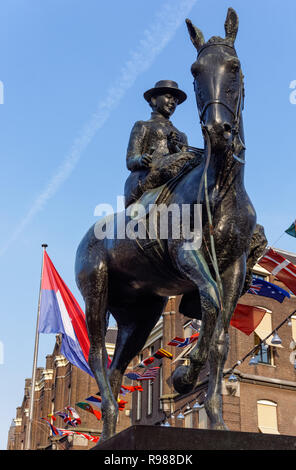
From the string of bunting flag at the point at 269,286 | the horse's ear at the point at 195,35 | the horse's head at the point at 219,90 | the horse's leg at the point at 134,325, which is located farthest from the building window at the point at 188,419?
the horse's head at the point at 219,90

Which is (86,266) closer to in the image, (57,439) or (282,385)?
(282,385)

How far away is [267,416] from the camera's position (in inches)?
1204

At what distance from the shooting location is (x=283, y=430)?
99.2 ft

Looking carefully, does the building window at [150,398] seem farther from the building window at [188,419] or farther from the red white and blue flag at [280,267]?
the red white and blue flag at [280,267]

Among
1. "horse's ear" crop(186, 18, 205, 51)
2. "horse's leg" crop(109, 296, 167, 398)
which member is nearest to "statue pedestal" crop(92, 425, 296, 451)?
"horse's leg" crop(109, 296, 167, 398)

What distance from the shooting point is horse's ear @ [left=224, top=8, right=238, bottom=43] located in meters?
4.50

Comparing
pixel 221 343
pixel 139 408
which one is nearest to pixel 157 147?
pixel 221 343

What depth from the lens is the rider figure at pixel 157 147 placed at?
5.00 meters

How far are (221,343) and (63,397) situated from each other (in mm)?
54021

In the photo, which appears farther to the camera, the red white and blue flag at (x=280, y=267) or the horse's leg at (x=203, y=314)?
the red white and blue flag at (x=280, y=267)

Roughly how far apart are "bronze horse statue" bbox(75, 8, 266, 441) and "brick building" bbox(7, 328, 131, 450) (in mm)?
40469

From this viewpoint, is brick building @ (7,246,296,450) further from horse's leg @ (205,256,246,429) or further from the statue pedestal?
the statue pedestal

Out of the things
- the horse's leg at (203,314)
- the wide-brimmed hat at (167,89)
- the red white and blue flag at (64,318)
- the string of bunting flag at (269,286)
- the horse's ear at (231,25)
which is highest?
the string of bunting flag at (269,286)

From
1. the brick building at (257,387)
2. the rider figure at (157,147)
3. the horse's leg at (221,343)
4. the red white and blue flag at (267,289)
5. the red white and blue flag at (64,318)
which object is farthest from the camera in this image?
the brick building at (257,387)
